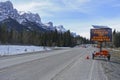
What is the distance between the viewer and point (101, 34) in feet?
138

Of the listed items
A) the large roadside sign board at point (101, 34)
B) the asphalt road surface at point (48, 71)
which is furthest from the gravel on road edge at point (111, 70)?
the large roadside sign board at point (101, 34)

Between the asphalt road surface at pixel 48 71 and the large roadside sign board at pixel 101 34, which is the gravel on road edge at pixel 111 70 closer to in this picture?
the asphalt road surface at pixel 48 71

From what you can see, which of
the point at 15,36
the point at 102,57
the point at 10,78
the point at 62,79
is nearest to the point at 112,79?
the point at 62,79

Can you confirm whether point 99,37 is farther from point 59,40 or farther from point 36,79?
point 59,40

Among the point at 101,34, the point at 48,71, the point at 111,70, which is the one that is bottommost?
the point at 111,70

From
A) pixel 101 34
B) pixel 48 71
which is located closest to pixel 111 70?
pixel 48 71

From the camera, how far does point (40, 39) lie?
162000 mm

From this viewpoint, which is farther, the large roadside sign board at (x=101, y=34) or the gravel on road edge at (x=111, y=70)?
the large roadside sign board at (x=101, y=34)

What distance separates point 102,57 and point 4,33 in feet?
344

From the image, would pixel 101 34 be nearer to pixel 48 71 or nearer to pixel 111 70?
pixel 111 70

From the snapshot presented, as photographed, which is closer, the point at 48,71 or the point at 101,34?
the point at 48,71

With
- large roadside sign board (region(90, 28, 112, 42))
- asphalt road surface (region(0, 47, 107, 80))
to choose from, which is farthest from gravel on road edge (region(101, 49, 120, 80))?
large roadside sign board (region(90, 28, 112, 42))

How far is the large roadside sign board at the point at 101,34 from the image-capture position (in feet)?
137

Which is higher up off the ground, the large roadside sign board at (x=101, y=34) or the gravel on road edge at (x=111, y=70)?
the large roadside sign board at (x=101, y=34)
